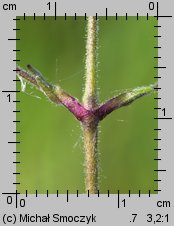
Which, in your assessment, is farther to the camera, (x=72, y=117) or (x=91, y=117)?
(x=72, y=117)

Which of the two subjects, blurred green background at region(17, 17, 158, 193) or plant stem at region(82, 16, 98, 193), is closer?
plant stem at region(82, 16, 98, 193)

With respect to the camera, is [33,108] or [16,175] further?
[33,108]

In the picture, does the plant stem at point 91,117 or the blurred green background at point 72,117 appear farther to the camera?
the blurred green background at point 72,117

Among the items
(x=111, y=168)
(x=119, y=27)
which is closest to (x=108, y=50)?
(x=119, y=27)

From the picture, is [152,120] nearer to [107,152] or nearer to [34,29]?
[107,152]
